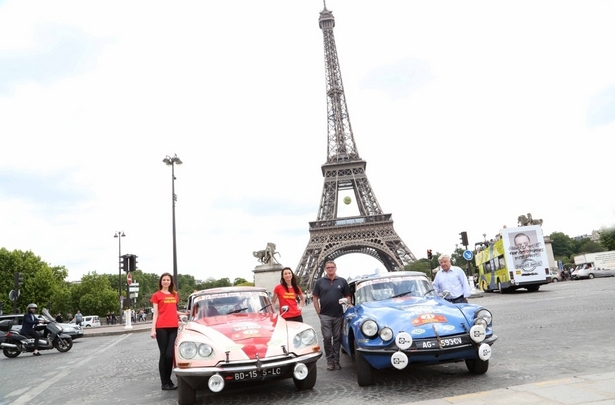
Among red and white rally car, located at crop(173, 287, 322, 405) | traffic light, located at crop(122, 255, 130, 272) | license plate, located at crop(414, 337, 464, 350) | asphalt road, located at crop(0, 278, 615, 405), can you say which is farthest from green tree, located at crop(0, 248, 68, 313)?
license plate, located at crop(414, 337, 464, 350)

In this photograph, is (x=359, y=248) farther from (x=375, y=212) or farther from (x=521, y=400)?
(x=521, y=400)

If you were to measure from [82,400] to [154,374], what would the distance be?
219 cm

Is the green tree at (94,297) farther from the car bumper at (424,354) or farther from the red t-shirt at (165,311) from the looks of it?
the car bumper at (424,354)

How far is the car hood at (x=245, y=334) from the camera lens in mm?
5957

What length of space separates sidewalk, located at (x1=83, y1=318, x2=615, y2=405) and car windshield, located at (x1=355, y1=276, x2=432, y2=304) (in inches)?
97.9

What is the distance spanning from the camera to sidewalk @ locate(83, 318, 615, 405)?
4643 millimetres

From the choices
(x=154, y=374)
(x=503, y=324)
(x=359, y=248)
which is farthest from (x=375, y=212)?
(x=154, y=374)

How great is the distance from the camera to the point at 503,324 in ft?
40.1

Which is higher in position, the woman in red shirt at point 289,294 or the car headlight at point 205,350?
the woman in red shirt at point 289,294

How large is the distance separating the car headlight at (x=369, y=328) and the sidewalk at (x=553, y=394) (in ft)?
4.09

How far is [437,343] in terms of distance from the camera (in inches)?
236

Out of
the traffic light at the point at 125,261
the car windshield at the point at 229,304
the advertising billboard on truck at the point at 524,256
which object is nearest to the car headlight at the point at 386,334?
the car windshield at the point at 229,304

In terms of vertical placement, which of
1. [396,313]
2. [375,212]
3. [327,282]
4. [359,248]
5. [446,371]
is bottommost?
[446,371]

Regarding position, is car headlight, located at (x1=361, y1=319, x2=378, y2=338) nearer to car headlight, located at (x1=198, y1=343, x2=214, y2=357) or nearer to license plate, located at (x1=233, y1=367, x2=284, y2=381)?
license plate, located at (x1=233, y1=367, x2=284, y2=381)
